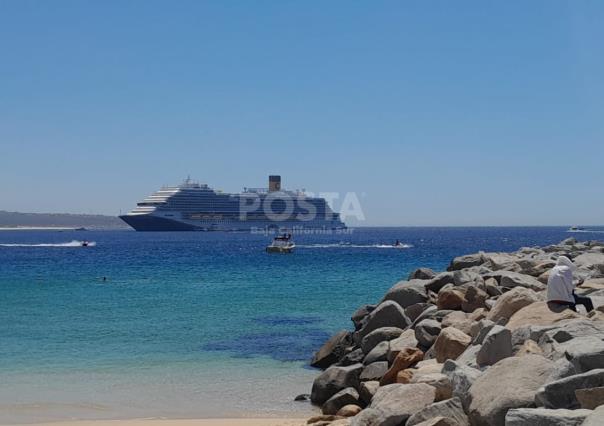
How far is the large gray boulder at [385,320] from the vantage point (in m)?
10.0

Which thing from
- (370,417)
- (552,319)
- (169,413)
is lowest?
(169,413)

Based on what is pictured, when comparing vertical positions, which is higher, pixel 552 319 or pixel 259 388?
pixel 552 319

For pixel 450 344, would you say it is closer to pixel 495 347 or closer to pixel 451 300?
pixel 495 347

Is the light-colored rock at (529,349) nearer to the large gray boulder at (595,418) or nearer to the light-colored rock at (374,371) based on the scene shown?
the large gray boulder at (595,418)

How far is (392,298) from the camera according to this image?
36.6 feet

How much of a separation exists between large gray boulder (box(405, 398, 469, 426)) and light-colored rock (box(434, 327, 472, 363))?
175cm

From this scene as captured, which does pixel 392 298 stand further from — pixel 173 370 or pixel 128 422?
pixel 128 422

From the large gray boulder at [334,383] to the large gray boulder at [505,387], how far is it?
126 inches

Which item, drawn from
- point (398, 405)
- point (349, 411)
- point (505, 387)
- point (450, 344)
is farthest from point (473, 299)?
point (505, 387)

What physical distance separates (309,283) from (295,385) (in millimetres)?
14512

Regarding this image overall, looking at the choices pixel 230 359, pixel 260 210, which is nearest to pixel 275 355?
pixel 230 359

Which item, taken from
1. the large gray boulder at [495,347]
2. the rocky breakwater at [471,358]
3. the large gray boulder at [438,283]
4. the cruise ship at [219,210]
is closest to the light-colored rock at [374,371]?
the rocky breakwater at [471,358]

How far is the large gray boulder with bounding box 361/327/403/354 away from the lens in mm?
9336

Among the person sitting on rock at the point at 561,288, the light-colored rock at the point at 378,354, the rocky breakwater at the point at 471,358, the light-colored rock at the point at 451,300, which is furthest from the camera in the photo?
the light-colored rock at the point at 451,300
